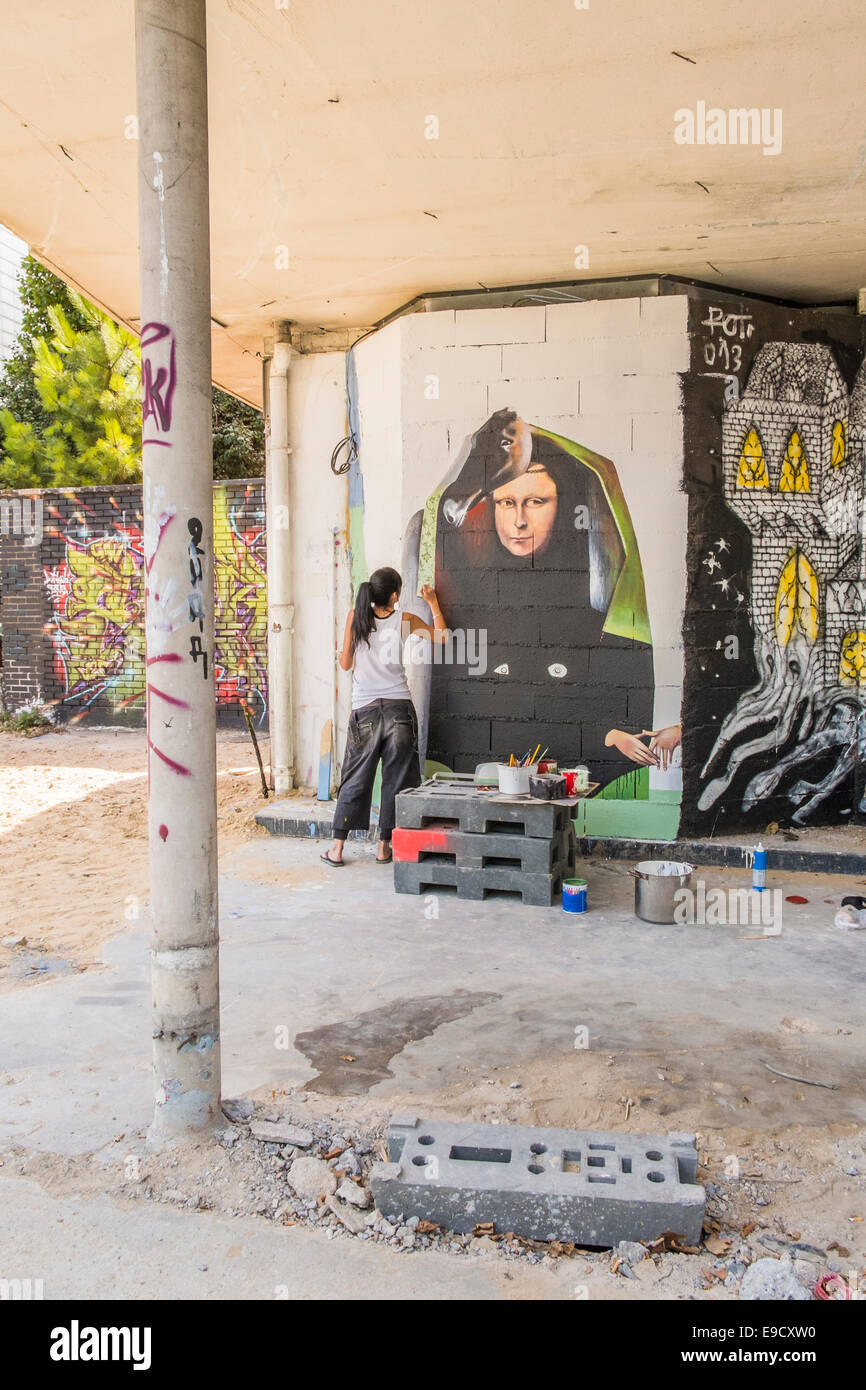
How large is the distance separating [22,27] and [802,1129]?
5.00 meters

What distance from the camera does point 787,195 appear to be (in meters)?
5.25

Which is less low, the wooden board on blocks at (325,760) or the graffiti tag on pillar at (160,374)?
the graffiti tag on pillar at (160,374)

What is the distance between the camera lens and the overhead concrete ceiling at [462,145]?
3852mm

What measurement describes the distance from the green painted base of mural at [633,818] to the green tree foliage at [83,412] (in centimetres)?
1272

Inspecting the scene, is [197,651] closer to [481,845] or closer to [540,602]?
[481,845]

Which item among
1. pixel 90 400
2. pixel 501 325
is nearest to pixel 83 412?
pixel 90 400

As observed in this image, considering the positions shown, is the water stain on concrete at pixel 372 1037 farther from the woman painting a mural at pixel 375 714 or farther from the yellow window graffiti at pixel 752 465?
the yellow window graffiti at pixel 752 465

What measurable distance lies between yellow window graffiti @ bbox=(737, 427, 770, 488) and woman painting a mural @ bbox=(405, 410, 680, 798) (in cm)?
86

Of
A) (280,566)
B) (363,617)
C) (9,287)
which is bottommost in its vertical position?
(363,617)

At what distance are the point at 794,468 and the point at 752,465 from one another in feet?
1.16

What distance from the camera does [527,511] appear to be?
6.60m

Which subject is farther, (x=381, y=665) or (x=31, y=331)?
(x=31, y=331)

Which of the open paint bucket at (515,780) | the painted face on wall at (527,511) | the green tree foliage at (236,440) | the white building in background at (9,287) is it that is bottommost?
the open paint bucket at (515,780)

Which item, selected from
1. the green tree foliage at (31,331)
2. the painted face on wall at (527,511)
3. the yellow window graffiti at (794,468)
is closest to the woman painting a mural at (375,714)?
the painted face on wall at (527,511)
